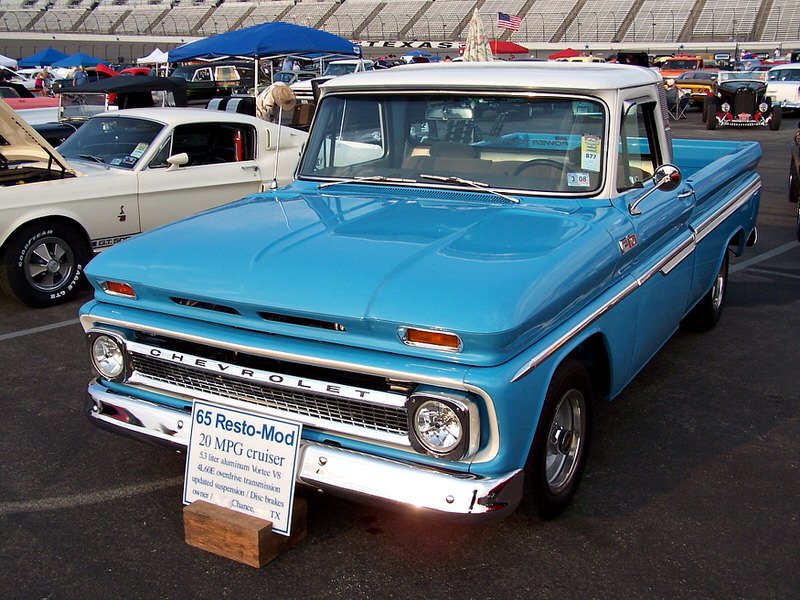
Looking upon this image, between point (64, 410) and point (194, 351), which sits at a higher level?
point (194, 351)

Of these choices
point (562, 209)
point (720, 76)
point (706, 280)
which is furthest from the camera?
point (720, 76)

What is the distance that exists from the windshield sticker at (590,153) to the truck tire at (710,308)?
223 cm

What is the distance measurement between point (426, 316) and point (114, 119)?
6.15 metres

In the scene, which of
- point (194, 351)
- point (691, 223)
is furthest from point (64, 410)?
point (691, 223)

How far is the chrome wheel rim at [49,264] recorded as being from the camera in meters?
6.78

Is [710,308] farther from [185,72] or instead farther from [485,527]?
[185,72]

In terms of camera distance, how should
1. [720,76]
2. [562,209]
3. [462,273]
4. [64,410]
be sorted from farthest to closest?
[720,76]
[64,410]
[562,209]
[462,273]

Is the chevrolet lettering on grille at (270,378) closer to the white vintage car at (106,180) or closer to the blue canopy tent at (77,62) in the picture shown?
the white vintage car at (106,180)

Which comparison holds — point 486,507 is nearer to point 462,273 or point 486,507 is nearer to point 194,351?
point 462,273

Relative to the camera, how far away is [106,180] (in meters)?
7.10

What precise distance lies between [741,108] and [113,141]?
746 inches

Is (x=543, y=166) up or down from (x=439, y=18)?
down

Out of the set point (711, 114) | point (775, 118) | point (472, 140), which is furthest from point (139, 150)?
point (775, 118)

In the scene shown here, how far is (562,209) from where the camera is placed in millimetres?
3838
